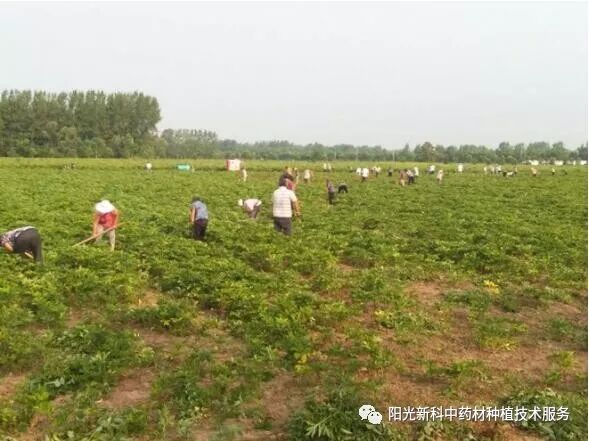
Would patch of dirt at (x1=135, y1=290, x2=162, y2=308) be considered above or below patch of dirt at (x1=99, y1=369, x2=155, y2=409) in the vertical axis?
above

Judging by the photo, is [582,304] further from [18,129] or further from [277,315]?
[18,129]

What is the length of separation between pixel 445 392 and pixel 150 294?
5610mm

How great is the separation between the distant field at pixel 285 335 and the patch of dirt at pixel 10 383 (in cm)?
3

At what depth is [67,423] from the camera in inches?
213

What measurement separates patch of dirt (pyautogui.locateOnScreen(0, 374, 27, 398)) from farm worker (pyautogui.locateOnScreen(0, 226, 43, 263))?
182 inches

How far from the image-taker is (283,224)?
14219 millimetres

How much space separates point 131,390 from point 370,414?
107 inches

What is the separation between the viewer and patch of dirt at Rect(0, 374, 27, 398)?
19.8 feet

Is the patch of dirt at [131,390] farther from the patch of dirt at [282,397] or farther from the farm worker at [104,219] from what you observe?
the farm worker at [104,219]

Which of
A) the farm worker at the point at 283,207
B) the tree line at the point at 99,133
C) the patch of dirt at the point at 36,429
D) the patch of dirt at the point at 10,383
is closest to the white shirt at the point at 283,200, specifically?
the farm worker at the point at 283,207

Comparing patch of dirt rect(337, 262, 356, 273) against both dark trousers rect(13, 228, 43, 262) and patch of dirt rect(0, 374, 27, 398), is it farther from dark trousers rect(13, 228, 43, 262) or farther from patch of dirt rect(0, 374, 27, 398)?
patch of dirt rect(0, 374, 27, 398)

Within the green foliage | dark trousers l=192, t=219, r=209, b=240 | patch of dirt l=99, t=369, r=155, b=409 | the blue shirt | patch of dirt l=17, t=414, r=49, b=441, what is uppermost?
the blue shirt

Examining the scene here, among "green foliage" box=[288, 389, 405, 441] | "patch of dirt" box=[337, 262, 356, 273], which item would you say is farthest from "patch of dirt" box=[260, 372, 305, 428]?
"patch of dirt" box=[337, 262, 356, 273]

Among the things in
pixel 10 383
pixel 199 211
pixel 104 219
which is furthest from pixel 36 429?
pixel 199 211
